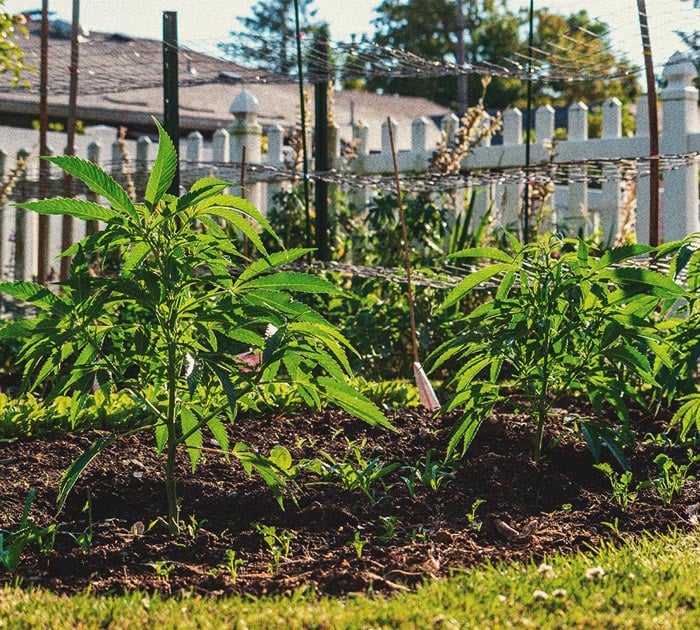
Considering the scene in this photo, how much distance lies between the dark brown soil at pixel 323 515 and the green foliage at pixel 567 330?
0.21m

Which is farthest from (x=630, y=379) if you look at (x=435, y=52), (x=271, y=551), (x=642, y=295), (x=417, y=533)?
(x=435, y=52)

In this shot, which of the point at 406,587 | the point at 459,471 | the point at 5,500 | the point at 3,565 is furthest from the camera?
the point at 459,471

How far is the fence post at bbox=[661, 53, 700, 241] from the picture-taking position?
727 cm

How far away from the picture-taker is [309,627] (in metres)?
A: 2.39

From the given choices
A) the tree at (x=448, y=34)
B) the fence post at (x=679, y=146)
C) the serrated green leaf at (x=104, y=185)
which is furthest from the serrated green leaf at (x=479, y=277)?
the tree at (x=448, y=34)

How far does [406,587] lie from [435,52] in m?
43.3

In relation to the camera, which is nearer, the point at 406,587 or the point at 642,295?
the point at 406,587

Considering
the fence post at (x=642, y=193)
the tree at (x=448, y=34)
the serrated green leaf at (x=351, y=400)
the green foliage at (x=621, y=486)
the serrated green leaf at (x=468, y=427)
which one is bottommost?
the green foliage at (x=621, y=486)

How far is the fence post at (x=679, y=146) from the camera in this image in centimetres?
727

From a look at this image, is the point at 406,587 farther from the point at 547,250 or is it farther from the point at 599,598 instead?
the point at 547,250

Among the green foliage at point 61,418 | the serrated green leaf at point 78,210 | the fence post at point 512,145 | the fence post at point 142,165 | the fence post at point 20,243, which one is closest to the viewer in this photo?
the serrated green leaf at point 78,210

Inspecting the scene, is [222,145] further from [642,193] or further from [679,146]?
[679,146]

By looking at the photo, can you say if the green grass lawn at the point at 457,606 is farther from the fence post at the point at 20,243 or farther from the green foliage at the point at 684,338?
the fence post at the point at 20,243

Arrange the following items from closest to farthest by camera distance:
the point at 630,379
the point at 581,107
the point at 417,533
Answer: the point at 417,533 < the point at 630,379 < the point at 581,107
